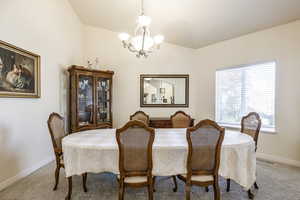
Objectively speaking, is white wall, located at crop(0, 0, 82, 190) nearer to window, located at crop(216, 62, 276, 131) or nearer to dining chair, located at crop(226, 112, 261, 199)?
dining chair, located at crop(226, 112, 261, 199)

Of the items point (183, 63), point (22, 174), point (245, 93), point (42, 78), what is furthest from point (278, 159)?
point (42, 78)

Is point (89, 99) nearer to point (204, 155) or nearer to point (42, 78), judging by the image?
point (42, 78)

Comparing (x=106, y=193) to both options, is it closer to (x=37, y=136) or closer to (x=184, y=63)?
(x=37, y=136)

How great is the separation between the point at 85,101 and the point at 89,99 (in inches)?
3.9

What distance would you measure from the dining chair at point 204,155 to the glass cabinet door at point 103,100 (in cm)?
302

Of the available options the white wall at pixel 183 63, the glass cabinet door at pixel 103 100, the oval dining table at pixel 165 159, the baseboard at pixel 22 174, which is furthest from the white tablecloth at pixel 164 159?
the glass cabinet door at pixel 103 100

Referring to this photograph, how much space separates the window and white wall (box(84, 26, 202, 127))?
0.66 meters

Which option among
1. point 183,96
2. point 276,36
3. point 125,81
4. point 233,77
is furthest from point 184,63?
point 276,36

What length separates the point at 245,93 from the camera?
→ 4246mm

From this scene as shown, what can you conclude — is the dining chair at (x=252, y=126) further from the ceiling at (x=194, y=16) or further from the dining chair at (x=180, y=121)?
the ceiling at (x=194, y=16)

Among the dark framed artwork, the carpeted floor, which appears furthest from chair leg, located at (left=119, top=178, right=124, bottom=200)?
the dark framed artwork

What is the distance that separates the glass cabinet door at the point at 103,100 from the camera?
4512 mm

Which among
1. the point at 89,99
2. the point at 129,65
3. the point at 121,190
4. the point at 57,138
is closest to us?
the point at 121,190

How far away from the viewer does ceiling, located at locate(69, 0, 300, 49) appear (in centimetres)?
317
